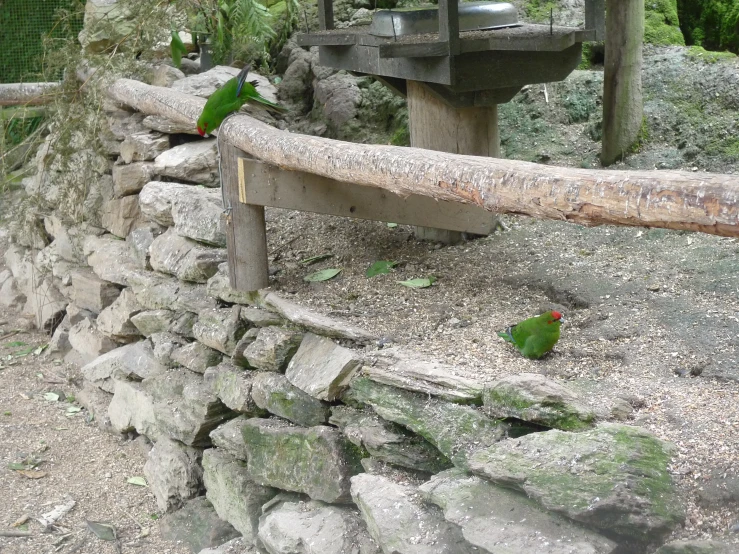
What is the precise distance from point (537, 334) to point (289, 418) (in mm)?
1039

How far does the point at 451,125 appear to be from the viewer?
369cm

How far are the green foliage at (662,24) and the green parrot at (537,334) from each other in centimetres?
265

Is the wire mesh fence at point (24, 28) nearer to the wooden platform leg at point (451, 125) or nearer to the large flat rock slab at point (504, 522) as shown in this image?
the wooden platform leg at point (451, 125)

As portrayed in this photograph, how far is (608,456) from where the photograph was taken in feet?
6.86

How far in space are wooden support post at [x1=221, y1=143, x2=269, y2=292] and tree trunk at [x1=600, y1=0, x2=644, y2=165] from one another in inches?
66.8

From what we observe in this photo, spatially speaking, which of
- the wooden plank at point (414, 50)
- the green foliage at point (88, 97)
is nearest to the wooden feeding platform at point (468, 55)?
the wooden plank at point (414, 50)

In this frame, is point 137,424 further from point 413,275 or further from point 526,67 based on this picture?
point 526,67

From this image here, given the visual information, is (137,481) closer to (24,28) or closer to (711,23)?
(711,23)

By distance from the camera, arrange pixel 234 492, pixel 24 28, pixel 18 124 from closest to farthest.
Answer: pixel 234 492 → pixel 18 124 → pixel 24 28

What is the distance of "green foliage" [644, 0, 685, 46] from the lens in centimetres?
467

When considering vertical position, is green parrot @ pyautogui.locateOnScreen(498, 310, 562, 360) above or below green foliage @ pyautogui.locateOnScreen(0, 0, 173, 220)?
below

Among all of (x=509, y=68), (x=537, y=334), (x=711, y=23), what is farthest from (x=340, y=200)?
(x=711, y=23)

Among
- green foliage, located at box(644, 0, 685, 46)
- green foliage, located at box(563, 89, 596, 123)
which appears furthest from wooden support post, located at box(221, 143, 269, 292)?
green foliage, located at box(644, 0, 685, 46)

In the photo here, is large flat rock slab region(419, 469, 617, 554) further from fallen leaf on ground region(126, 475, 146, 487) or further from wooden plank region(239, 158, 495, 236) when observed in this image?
fallen leaf on ground region(126, 475, 146, 487)
